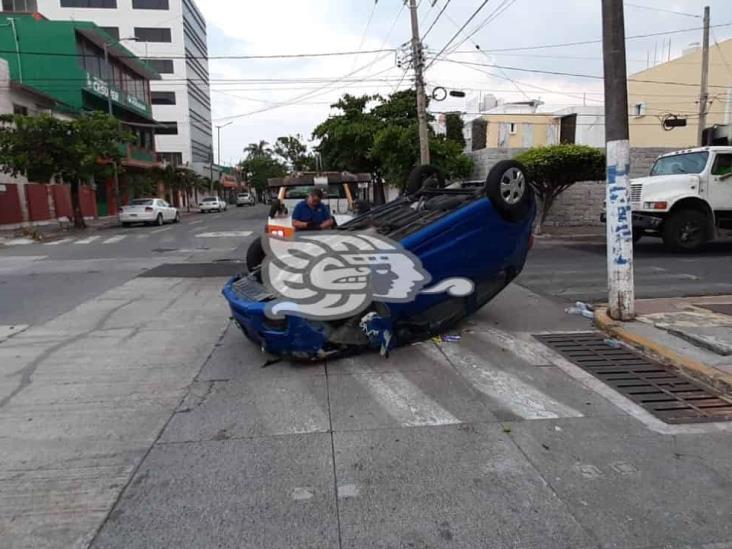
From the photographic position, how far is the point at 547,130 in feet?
128

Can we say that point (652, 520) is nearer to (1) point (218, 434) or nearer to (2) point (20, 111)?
(1) point (218, 434)

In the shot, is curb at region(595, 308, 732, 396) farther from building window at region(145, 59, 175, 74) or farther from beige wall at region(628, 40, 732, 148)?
building window at region(145, 59, 175, 74)

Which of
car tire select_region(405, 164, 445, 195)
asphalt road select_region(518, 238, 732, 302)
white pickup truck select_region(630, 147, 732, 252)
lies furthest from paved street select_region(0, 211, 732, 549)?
white pickup truck select_region(630, 147, 732, 252)

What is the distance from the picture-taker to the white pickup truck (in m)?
11.8

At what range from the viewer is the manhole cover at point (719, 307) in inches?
251

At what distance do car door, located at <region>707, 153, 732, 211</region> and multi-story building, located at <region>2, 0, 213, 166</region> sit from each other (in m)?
51.0

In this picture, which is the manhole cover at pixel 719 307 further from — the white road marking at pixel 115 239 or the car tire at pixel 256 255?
the white road marking at pixel 115 239

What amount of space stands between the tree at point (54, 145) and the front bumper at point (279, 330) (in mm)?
19870

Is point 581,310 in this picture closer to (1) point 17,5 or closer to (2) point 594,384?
(2) point 594,384

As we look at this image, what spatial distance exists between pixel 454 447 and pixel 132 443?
2.12 metres

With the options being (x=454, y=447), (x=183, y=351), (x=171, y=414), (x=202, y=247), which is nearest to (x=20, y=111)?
(x=202, y=247)

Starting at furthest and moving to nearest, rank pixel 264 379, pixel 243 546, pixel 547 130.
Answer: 1. pixel 547 130
2. pixel 264 379
3. pixel 243 546

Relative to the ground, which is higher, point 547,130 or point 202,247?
point 547,130

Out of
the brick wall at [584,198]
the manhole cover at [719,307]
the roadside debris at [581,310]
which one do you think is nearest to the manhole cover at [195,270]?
the roadside debris at [581,310]
